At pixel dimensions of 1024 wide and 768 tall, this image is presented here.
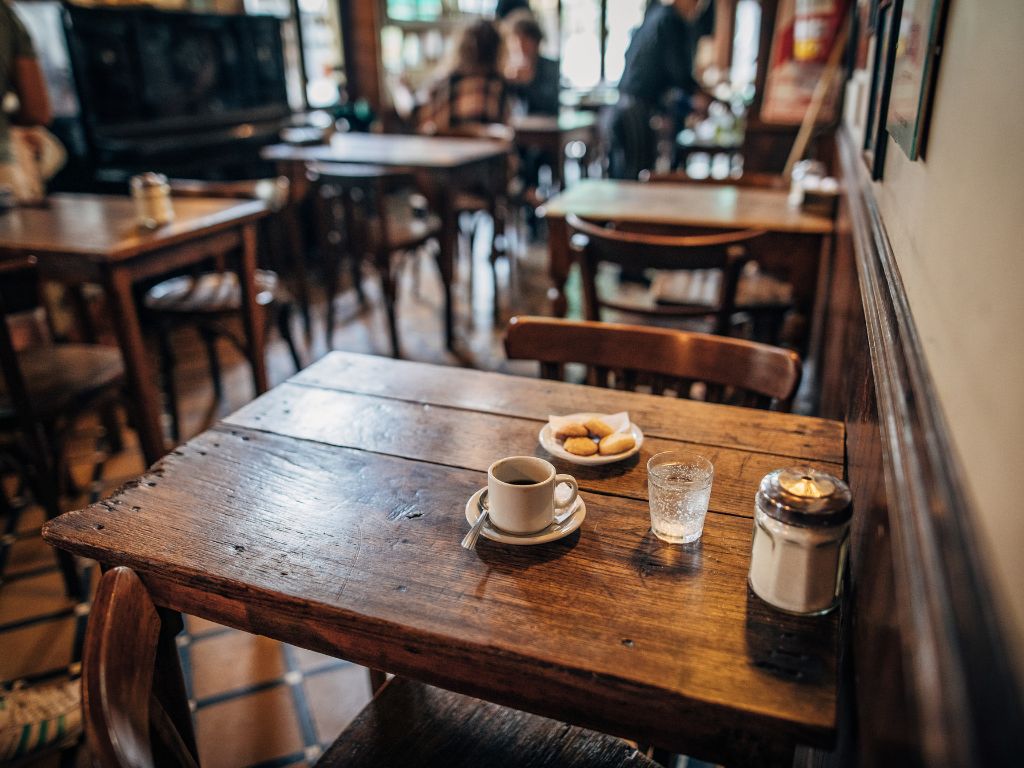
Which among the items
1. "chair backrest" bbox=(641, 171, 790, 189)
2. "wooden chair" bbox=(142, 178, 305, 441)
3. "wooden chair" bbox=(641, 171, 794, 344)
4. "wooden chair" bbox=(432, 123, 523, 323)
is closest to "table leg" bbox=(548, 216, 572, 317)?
"wooden chair" bbox=(641, 171, 794, 344)

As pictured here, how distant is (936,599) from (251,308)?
2784 millimetres

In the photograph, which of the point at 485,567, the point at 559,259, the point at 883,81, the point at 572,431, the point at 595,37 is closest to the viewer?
the point at 485,567

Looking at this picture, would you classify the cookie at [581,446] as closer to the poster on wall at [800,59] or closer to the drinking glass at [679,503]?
the drinking glass at [679,503]

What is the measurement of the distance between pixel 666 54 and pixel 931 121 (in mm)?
4301

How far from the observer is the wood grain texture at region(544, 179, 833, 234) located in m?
2.55

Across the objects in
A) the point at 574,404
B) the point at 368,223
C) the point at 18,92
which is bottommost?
the point at 368,223

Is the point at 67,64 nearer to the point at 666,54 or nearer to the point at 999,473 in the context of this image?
the point at 666,54

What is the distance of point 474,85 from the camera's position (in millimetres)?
5520

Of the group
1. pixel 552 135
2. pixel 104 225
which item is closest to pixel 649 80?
pixel 552 135

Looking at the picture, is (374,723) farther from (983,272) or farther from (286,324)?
(286,324)

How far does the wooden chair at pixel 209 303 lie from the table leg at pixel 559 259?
3.74 feet

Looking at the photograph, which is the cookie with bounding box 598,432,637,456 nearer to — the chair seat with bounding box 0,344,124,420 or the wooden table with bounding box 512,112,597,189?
the chair seat with bounding box 0,344,124,420

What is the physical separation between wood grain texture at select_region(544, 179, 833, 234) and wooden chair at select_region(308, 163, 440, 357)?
873 mm

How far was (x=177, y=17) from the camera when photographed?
177 inches
